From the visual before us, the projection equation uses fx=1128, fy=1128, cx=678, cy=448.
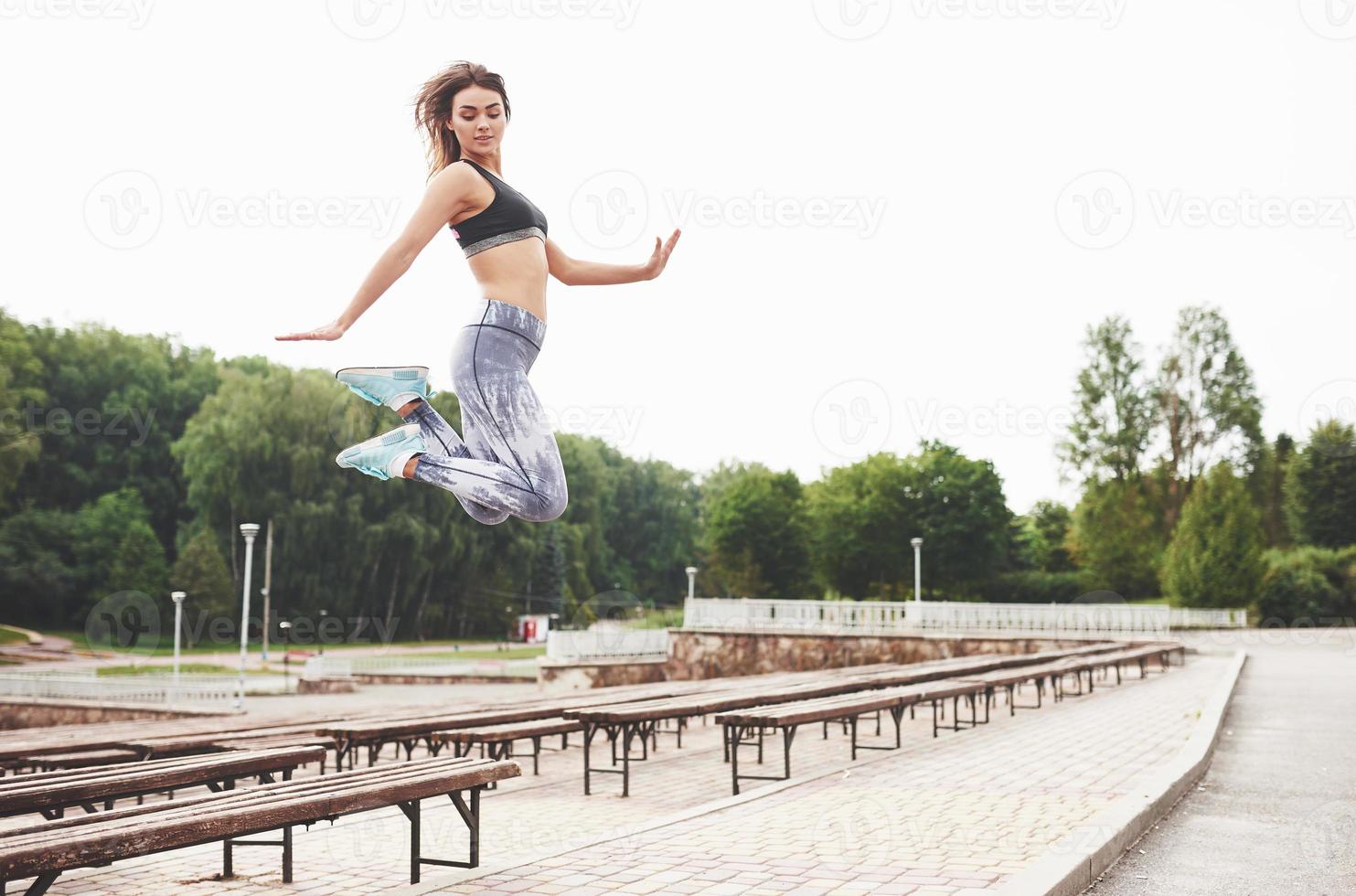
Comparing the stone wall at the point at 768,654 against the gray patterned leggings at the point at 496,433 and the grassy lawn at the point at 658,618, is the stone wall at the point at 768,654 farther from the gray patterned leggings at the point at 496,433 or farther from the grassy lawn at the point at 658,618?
the grassy lawn at the point at 658,618

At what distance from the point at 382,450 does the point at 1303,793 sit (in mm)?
8122

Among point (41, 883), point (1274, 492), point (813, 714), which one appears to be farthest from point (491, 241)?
point (1274, 492)

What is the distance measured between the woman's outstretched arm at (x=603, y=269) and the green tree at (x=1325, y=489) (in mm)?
71016

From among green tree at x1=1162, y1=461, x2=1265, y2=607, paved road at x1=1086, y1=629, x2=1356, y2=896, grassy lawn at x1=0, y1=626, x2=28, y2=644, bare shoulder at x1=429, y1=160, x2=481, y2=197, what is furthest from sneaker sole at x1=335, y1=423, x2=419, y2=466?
grassy lawn at x1=0, y1=626, x2=28, y2=644

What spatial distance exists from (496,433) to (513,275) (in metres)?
0.49

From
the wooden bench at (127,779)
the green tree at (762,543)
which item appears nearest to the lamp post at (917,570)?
the green tree at (762,543)

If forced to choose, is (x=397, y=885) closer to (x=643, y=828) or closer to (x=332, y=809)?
(x=332, y=809)

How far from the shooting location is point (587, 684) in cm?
2611

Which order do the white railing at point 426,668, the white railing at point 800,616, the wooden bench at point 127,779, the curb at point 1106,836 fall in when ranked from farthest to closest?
the white railing at point 426,668 < the white railing at point 800,616 < the curb at point 1106,836 < the wooden bench at point 127,779

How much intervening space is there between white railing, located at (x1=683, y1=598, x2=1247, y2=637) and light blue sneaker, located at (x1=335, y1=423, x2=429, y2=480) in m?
25.1

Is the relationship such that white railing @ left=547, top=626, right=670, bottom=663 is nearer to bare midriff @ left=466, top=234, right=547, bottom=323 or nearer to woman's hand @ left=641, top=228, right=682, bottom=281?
woman's hand @ left=641, top=228, right=682, bottom=281

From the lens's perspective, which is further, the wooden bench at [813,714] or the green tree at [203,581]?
the green tree at [203,581]

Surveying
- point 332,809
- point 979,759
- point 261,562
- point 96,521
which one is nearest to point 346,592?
point 261,562

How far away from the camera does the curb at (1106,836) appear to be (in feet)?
16.6
